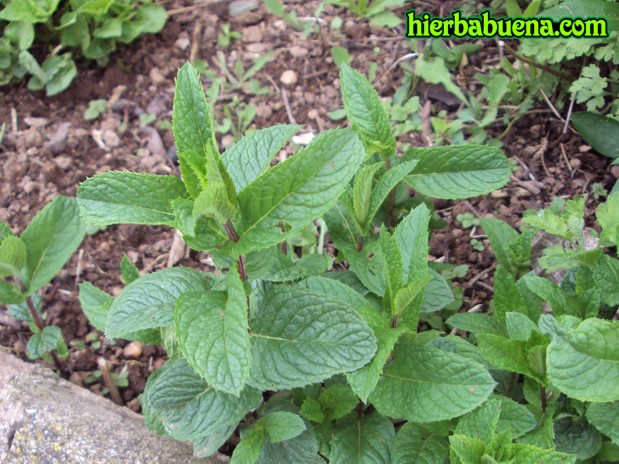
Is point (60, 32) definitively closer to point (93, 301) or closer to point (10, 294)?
point (10, 294)

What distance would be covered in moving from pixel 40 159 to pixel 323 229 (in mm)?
1476

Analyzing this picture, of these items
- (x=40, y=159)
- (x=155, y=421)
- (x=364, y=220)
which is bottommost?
(x=155, y=421)

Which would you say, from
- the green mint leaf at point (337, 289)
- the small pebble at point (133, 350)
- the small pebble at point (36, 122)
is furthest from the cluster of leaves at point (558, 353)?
the small pebble at point (36, 122)

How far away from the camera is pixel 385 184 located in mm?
2064

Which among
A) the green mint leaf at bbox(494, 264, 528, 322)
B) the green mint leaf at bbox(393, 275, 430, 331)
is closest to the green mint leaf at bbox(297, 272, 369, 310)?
the green mint leaf at bbox(393, 275, 430, 331)

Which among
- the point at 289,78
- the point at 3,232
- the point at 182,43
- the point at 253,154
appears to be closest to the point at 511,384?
the point at 253,154

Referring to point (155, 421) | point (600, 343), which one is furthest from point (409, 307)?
point (155, 421)

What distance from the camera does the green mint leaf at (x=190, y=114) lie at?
158 cm

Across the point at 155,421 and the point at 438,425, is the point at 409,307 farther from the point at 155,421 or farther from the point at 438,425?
the point at 155,421

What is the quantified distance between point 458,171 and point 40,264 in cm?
156

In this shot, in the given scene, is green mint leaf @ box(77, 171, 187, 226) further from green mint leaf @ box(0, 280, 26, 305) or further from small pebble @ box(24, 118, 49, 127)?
small pebble @ box(24, 118, 49, 127)

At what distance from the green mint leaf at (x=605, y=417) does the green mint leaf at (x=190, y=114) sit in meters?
1.21

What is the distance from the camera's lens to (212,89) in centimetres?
338

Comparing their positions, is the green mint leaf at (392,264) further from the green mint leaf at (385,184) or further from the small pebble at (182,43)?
the small pebble at (182,43)
